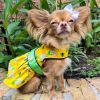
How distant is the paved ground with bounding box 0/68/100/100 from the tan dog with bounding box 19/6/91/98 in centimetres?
12

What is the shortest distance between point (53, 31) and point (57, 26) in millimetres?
110

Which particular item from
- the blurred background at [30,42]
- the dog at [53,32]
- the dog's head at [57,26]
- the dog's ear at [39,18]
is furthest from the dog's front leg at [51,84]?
the blurred background at [30,42]

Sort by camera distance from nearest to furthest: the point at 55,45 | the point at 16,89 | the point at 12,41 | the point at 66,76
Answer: the point at 55,45 → the point at 16,89 → the point at 66,76 → the point at 12,41

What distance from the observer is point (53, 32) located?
389 cm

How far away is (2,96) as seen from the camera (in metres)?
4.05

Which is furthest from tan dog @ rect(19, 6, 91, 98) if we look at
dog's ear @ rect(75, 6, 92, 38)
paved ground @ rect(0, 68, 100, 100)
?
paved ground @ rect(0, 68, 100, 100)

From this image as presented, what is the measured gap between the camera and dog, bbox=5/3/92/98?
12.6 feet

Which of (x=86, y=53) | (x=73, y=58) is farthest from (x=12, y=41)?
(x=86, y=53)

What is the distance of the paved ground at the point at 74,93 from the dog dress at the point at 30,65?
13cm

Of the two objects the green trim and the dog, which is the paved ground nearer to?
the dog

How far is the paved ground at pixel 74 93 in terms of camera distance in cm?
397

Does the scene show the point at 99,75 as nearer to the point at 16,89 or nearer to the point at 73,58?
the point at 73,58

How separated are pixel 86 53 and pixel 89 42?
0.71 ft

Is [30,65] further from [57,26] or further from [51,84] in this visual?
[57,26]
